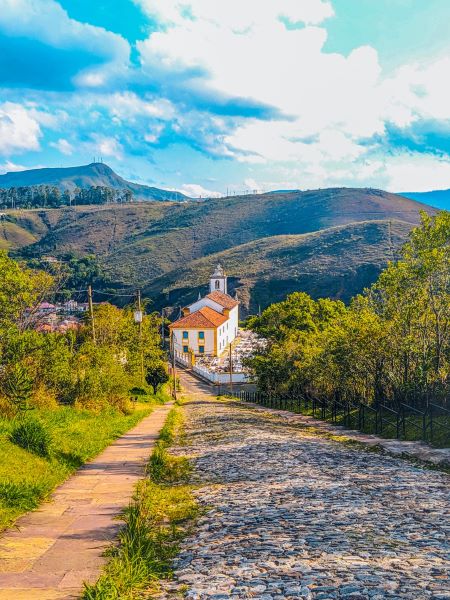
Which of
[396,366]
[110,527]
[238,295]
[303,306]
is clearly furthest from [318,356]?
[238,295]

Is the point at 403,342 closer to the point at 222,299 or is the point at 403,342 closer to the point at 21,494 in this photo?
the point at 21,494

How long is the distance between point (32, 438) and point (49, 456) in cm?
61

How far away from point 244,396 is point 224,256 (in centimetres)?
10752

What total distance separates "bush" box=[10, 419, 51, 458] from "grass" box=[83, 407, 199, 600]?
2630 mm

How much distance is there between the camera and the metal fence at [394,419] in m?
18.5

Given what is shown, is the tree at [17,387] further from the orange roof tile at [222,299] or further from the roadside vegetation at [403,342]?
the orange roof tile at [222,299]

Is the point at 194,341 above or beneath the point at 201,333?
beneath

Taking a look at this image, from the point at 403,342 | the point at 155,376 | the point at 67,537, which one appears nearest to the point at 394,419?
the point at 403,342

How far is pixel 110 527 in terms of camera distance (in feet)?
29.9

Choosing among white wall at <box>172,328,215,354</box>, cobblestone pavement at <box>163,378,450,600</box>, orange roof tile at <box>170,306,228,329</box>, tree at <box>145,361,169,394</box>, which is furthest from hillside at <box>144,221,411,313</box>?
cobblestone pavement at <box>163,378,450,600</box>

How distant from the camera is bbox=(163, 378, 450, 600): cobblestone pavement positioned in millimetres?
6238

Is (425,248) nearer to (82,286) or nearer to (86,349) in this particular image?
(86,349)

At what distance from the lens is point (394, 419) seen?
76.4 feet

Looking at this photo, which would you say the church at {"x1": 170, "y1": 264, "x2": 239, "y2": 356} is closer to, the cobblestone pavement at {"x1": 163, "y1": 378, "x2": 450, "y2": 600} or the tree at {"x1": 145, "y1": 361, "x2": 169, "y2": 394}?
the tree at {"x1": 145, "y1": 361, "x2": 169, "y2": 394}
